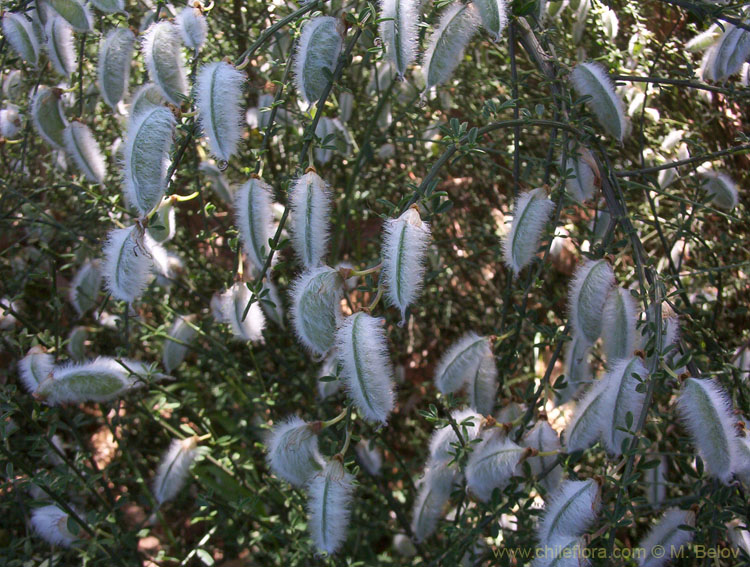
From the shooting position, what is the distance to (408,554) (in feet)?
5.32

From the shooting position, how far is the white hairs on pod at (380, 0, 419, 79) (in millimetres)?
1008

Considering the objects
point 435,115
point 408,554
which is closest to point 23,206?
point 435,115

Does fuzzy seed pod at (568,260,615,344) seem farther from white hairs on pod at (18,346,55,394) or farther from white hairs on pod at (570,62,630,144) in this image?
white hairs on pod at (18,346,55,394)

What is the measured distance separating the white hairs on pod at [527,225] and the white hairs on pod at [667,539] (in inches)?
19.9

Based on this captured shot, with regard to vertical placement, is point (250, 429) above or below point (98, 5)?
below

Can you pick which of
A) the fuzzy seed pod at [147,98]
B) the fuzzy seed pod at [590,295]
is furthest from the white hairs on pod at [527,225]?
the fuzzy seed pod at [147,98]

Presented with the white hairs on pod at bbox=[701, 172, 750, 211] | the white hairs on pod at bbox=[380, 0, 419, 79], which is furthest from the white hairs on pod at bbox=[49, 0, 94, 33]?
the white hairs on pod at bbox=[701, 172, 750, 211]

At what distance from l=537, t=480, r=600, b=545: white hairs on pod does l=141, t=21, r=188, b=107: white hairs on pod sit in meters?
0.93

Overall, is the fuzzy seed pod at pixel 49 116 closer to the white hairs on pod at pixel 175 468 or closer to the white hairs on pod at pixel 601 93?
the white hairs on pod at pixel 175 468

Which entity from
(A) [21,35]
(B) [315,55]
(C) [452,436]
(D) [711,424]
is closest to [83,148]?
(A) [21,35]

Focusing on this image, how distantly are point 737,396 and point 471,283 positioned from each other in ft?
3.17

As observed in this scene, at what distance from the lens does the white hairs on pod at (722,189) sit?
1.44 meters

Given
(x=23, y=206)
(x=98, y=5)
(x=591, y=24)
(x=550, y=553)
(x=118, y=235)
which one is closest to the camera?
(x=550, y=553)

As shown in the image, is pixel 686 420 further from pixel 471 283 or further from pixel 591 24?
pixel 591 24
